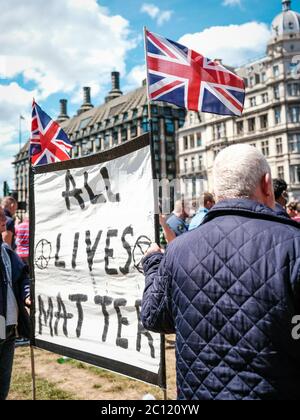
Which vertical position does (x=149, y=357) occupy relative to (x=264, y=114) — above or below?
below

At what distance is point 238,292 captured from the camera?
5.60 ft

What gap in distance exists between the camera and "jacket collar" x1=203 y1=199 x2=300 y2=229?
1.74 meters

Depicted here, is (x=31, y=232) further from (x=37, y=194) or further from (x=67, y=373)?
(x=67, y=373)

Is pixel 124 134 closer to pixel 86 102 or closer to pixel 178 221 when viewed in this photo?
pixel 86 102

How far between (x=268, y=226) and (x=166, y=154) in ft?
220

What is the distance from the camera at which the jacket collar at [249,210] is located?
1.74m

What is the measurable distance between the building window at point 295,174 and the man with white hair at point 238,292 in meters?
50.7

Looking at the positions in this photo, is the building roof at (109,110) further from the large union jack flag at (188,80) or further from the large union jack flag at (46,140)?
the large union jack flag at (188,80)

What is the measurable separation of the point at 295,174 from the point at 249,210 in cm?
5115

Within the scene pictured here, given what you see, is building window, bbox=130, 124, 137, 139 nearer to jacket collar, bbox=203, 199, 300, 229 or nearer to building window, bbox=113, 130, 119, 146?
building window, bbox=113, 130, 119, 146

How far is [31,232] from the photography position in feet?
13.9

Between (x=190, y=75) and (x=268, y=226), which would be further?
(x=190, y=75)

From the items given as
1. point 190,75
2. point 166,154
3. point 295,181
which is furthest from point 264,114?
point 190,75

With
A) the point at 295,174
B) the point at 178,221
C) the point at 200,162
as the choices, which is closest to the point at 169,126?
the point at 200,162
